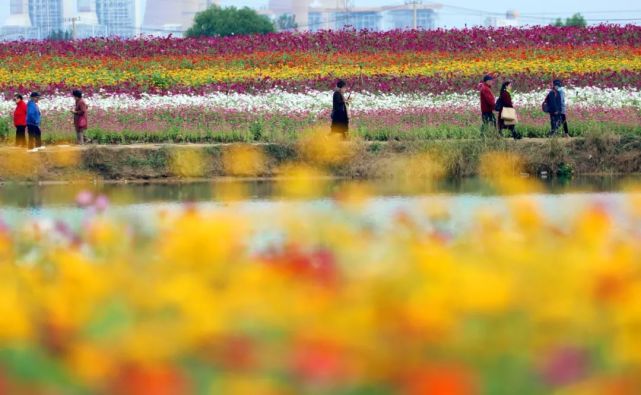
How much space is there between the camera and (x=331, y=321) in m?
4.31

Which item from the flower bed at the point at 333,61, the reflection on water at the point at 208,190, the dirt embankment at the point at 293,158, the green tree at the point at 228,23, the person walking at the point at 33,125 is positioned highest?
the green tree at the point at 228,23

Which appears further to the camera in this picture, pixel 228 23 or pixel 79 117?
pixel 228 23

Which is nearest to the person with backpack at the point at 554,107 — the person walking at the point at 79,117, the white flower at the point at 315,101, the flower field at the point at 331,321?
the white flower at the point at 315,101

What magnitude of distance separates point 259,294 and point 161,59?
25415mm

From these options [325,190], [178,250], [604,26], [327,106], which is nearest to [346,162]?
[325,190]

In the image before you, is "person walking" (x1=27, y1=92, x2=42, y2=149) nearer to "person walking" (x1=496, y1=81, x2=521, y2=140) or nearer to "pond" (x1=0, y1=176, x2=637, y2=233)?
"pond" (x1=0, y1=176, x2=637, y2=233)

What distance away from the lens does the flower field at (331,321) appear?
3963 mm

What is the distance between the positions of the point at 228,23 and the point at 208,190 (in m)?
Result: 62.9

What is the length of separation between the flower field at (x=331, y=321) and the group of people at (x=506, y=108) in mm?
13683

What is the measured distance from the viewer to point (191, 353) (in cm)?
418

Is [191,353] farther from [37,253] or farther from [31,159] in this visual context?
[31,159]

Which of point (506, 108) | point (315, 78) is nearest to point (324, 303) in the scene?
point (506, 108)

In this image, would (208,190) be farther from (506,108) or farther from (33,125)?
(506,108)

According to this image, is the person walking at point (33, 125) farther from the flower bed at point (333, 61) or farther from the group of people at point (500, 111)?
the flower bed at point (333, 61)
